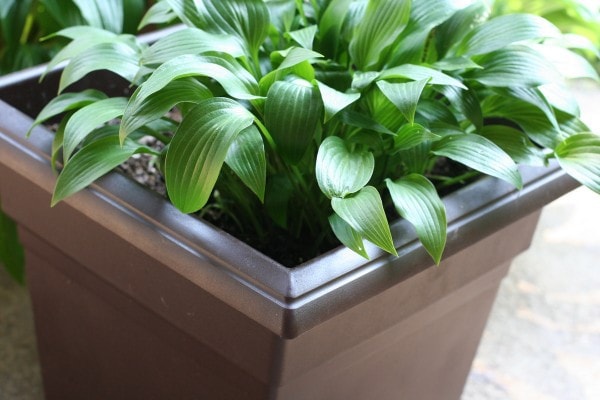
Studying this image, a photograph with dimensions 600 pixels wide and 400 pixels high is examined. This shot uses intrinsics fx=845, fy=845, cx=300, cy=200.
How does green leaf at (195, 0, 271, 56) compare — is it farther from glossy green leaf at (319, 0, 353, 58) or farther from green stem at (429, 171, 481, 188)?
green stem at (429, 171, 481, 188)

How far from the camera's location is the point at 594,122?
1.99 m

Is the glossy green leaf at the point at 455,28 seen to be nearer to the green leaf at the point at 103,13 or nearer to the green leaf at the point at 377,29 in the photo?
the green leaf at the point at 377,29

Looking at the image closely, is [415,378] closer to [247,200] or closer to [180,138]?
[247,200]

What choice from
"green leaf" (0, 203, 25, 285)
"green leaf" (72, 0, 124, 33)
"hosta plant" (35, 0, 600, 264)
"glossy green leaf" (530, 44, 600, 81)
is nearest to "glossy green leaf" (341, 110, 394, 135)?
"hosta plant" (35, 0, 600, 264)

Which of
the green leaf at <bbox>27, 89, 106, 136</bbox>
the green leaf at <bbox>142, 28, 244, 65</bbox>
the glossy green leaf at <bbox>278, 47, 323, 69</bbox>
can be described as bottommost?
the green leaf at <bbox>27, 89, 106, 136</bbox>

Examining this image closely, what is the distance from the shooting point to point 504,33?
865 mm

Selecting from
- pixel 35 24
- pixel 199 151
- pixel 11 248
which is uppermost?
pixel 199 151

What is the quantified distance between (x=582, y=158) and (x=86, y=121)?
0.49 m

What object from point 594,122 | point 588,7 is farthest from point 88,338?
point 594,122

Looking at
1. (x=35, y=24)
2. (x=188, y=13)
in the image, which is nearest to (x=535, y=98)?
(x=188, y=13)

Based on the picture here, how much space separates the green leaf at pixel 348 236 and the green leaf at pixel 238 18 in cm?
23

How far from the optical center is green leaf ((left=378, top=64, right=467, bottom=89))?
78 cm

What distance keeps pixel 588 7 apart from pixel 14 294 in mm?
1000

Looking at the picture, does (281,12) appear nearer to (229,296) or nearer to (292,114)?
(292,114)
